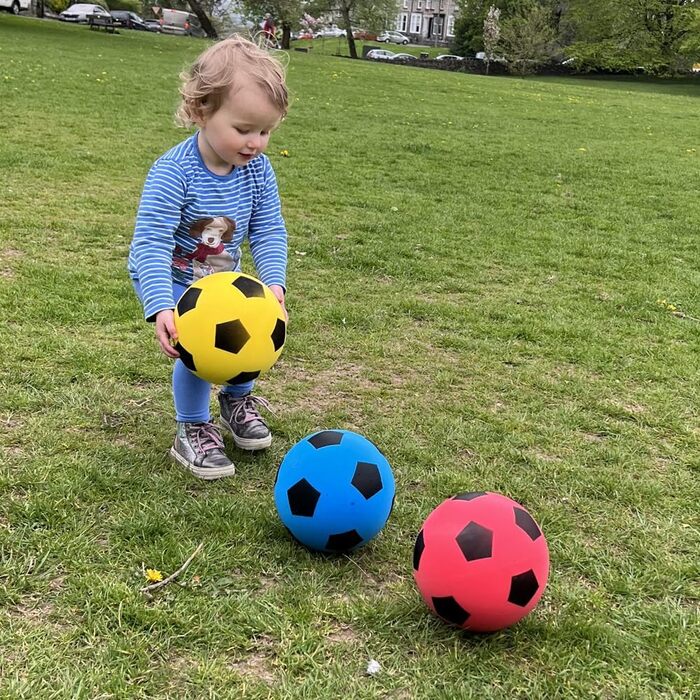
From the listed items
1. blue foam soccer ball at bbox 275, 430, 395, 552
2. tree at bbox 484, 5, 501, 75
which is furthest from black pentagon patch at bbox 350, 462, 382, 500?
tree at bbox 484, 5, 501, 75

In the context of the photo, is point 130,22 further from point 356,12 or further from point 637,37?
point 637,37

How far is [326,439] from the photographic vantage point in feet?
9.14

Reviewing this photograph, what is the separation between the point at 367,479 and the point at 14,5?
1899 inches

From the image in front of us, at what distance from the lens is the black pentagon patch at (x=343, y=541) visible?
8.65 ft

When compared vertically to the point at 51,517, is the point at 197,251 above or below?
above

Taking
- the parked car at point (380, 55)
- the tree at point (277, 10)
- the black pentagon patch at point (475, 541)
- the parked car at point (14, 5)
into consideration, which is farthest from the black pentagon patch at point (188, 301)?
the parked car at point (380, 55)

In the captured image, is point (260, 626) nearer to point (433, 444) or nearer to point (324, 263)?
point (433, 444)

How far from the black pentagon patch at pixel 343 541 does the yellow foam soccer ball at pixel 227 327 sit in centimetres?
75

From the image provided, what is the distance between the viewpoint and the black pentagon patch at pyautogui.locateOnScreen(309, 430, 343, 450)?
109 inches

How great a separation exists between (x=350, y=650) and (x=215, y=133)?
196 cm

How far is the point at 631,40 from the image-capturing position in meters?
47.3

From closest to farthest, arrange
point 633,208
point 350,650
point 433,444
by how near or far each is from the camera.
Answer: point 350,650 → point 433,444 → point 633,208

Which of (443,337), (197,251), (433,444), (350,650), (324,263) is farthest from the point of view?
(324,263)

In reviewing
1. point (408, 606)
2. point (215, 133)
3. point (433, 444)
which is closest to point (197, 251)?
point (215, 133)
